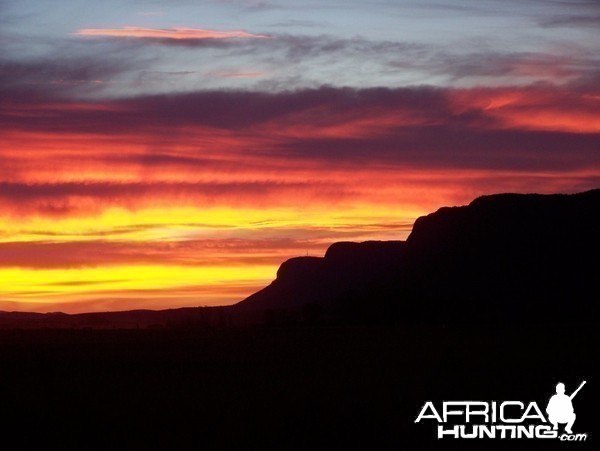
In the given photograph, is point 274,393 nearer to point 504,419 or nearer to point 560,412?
point 504,419

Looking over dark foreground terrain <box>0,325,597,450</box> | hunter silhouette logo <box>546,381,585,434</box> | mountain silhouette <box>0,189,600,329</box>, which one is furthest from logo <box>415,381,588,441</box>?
mountain silhouette <box>0,189,600,329</box>

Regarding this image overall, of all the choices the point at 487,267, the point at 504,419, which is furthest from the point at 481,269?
the point at 504,419

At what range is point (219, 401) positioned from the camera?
30.1 m

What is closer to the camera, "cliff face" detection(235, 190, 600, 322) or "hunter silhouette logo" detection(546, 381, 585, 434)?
"hunter silhouette logo" detection(546, 381, 585, 434)

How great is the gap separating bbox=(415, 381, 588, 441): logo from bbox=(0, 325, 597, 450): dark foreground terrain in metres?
0.41

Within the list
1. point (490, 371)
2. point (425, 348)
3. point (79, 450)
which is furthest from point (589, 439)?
point (425, 348)

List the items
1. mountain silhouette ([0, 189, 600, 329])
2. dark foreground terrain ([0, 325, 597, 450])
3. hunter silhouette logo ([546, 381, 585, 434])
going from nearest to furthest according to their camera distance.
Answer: hunter silhouette logo ([546, 381, 585, 434])
dark foreground terrain ([0, 325, 597, 450])
mountain silhouette ([0, 189, 600, 329])

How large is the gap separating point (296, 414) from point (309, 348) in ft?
104

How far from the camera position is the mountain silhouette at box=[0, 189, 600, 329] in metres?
131

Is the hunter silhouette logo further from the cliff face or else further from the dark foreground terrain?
the cliff face

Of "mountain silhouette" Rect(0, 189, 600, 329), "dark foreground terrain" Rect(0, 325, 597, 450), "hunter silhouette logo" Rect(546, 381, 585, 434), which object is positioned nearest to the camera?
"hunter silhouette logo" Rect(546, 381, 585, 434)

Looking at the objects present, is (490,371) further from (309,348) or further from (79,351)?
(79,351)

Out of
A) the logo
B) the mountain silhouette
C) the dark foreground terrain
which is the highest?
the mountain silhouette

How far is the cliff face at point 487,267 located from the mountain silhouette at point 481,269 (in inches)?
6.3
